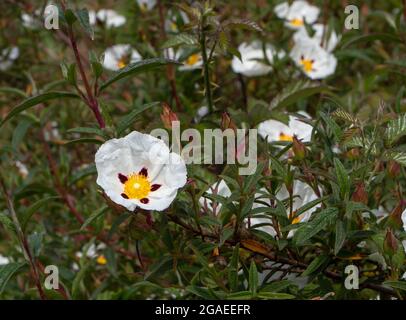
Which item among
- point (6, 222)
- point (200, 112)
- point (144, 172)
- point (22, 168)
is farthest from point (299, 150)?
point (22, 168)

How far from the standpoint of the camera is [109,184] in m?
1.62

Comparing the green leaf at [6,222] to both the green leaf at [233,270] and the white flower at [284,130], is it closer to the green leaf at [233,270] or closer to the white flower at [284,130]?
the green leaf at [233,270]

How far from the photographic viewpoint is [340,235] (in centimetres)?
157

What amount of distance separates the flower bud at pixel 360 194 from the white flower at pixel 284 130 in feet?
2.47

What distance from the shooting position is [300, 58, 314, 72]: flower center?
2.74 m

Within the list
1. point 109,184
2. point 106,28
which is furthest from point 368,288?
point 106,28

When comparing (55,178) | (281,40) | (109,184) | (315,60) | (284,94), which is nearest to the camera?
(109,184)

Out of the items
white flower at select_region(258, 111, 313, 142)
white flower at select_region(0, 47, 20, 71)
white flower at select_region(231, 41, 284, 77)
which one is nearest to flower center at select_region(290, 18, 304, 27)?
white flower at select_region(231, 41, 284, 77)

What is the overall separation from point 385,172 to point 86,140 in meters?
0.70

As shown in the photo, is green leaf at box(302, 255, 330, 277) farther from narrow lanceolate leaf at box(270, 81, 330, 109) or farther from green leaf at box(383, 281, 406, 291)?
narrow lanceolate leaf at box(270, 81, 330, 109)

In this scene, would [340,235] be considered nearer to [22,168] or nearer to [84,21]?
[84,21]

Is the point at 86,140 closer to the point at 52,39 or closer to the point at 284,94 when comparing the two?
the point at 284,94

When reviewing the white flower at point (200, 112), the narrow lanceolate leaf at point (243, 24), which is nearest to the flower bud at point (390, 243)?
the narrow lanceolate leaf at point (243, 24)

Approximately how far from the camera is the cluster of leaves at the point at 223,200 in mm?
1650
